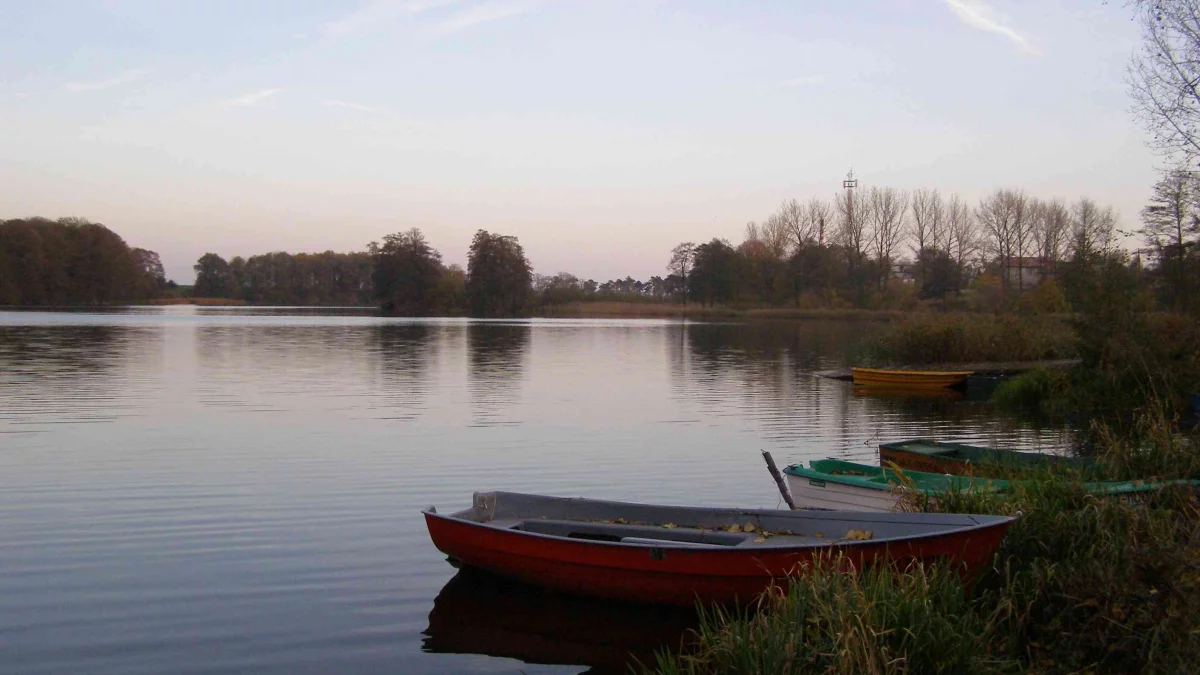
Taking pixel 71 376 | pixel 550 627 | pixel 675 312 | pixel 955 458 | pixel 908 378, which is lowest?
pixel 550 627

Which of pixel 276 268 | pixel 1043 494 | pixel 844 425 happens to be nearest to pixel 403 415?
pixel 844 425

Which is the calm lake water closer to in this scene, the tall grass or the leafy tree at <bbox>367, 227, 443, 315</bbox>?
the tall grass

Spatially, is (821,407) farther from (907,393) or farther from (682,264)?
(682,264)

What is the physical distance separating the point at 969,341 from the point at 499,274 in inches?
3820

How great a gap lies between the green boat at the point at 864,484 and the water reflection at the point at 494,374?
11765 mm

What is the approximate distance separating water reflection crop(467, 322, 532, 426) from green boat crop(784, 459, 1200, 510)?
11.8 metres

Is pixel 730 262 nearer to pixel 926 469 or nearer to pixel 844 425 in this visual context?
pixel 844 425

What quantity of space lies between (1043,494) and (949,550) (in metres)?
1.76

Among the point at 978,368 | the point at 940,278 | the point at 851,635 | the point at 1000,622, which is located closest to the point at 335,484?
the point at 1000,622

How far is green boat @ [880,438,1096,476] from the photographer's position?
13.0m

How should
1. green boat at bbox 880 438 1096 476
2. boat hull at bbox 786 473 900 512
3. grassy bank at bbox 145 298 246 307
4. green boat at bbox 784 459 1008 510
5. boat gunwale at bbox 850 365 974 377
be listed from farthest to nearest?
grassy bank at bbox 145 298 246 307, boat gunwale at bbox 850 365 974 377, green boat at bbox 880 438 1096 476, boat hull at bbox 786 473 900 512, green boat at bbox 784 459 1008 510

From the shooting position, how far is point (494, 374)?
38250mm

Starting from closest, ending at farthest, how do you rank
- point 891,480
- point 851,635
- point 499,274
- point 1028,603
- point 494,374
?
point 851,635 → point 1028,603 → point 891,480 → point 494,374 → point 499,274

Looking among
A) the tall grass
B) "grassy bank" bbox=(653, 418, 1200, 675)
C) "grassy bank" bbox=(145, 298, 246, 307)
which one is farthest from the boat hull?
"grassy bank" bbox=(145, 298, 246, 307)
